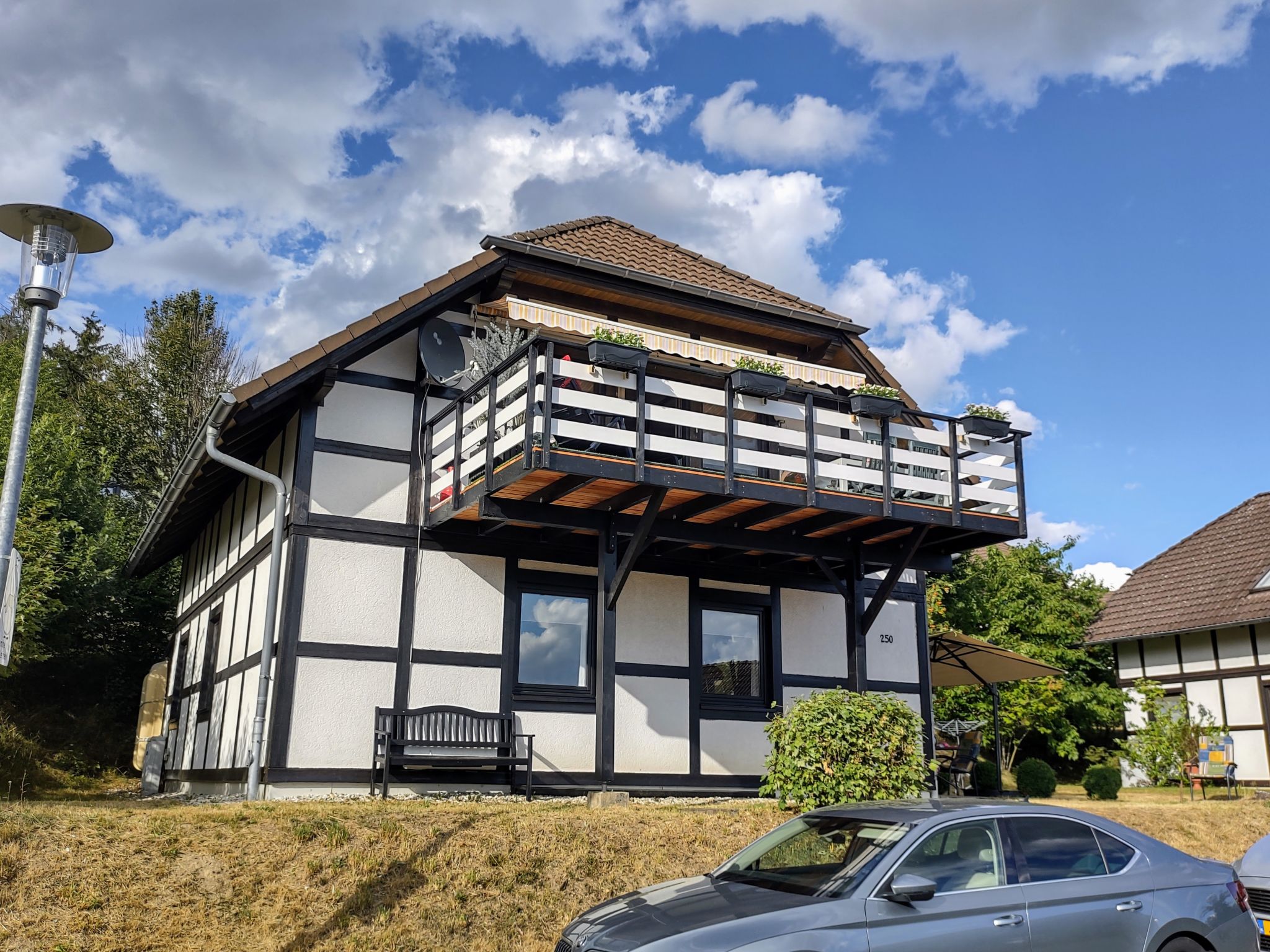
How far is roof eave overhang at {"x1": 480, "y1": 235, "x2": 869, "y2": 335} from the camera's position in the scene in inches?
583

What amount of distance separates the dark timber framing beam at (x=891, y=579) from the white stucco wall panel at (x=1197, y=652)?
16279mm

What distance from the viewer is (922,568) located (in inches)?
617

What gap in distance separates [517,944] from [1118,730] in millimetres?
26522

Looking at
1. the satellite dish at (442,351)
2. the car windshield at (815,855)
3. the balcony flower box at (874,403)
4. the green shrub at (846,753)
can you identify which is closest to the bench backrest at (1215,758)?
the green shrub at (846,753)

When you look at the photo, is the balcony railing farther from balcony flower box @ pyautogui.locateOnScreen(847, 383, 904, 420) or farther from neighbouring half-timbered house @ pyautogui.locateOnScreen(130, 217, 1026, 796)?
balcony flower box @ pyautogui.locateOnScreen(847, 383, 904, 420)

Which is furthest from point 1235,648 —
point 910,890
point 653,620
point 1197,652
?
point 910,890

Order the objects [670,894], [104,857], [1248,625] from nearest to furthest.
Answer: [670,894] → [104,857] → [1248,625]

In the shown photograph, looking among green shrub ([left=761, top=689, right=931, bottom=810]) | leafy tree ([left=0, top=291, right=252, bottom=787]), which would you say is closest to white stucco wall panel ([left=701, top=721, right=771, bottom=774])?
green shrub ([left=761, top=689, right=931, bottom=810])

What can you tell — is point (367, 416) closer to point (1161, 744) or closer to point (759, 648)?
point (759, 648)

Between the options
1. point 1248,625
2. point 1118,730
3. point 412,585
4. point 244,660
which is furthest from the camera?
point 1118,730

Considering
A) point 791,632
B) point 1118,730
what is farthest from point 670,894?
point 1118,730

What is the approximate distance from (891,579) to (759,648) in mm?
2417

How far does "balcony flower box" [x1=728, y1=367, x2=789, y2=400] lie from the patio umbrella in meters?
8.03

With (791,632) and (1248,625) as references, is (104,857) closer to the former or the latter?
(791,632)
